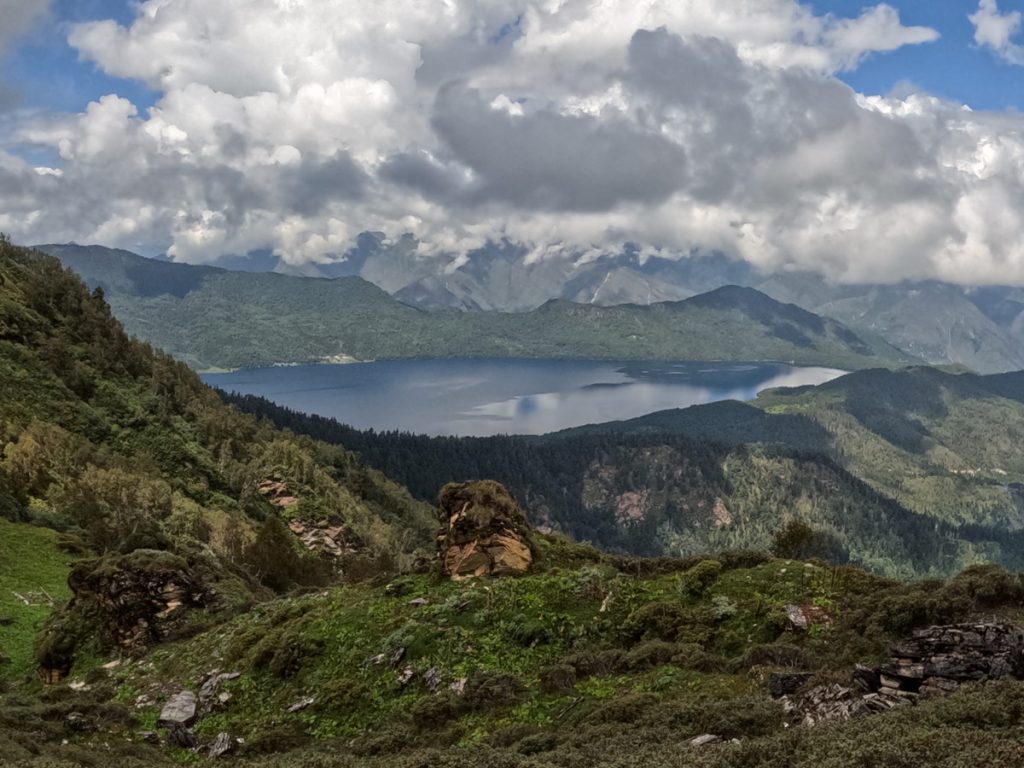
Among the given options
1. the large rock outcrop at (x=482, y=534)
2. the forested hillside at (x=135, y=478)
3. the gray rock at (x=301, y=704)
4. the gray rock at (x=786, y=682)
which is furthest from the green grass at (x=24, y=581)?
the gray rock at (x=786, y=682)

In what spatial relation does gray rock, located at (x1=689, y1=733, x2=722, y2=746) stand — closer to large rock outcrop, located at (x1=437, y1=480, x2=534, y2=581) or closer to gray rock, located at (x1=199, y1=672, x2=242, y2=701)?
large rock outcrop, located at (x1=437, y1=480, x2=534, y2=581)

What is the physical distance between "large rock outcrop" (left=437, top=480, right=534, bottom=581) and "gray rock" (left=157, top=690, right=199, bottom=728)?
14459mm

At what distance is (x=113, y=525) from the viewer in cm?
7556

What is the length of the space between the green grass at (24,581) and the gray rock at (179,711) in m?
16.2

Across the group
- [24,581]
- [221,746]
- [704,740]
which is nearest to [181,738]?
[221,746]

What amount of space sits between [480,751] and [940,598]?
18.0 metres

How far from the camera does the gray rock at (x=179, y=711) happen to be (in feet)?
94.5

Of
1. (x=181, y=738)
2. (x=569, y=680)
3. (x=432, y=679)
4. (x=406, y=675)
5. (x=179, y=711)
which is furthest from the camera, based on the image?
(x=179, y=711)

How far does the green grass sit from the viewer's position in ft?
139

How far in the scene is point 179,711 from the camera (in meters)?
29.6

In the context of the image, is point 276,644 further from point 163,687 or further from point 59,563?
point 59,563

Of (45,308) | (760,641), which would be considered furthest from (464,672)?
(45,308)

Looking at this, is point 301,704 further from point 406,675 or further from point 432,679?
point 432,679

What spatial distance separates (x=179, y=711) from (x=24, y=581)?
109 ft
